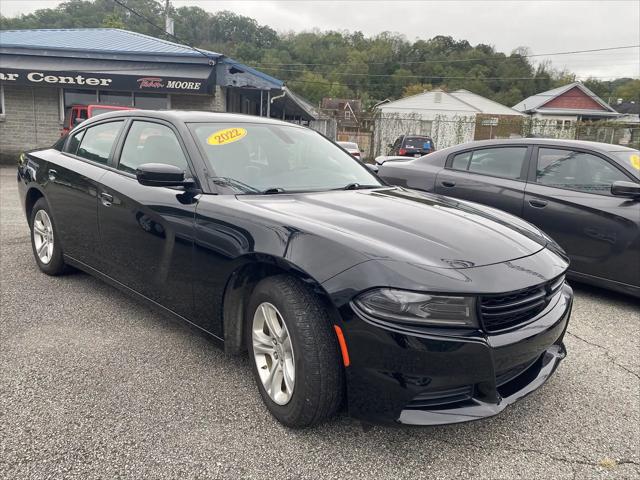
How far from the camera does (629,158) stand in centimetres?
461

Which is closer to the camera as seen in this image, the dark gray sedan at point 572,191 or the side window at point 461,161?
the dark gray sedan at point 572,191

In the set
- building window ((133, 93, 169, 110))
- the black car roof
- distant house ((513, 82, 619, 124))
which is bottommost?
the black car roof

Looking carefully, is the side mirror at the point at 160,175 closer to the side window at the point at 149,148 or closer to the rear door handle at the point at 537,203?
the side window at the point at 149,148

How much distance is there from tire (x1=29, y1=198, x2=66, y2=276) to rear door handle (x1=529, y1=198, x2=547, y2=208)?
170 inches

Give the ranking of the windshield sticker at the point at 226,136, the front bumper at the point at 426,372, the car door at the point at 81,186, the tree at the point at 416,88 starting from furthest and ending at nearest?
the tree at the point at 416,88 < the car door at the point at 81,186 < the windshield sticker at the point at 226,136 < the front bumper at the point at 426,372

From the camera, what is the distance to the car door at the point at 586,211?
423 centimetres

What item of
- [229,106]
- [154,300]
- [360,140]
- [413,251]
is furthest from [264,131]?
[360,140]

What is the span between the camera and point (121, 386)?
8.96 ft

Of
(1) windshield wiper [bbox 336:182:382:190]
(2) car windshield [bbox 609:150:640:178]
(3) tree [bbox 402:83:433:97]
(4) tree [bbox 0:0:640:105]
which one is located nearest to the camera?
(1) windshield wiper [bbox 336:182:382:190]

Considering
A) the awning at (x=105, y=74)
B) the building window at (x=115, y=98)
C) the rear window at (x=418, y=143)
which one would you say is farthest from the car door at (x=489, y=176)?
the rear window at (x=418, y=143)

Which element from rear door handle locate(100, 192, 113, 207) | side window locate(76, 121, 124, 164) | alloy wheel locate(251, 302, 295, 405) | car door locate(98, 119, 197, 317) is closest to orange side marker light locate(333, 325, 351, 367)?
alloy wheel locate(251, 302, 295, 405)

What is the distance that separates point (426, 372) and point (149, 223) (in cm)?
193

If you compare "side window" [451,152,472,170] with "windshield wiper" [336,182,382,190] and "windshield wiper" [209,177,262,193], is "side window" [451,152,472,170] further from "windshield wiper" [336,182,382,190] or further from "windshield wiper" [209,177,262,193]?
"windshield wiper" [209,177,262,193]

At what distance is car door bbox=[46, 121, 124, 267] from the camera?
3711mm
